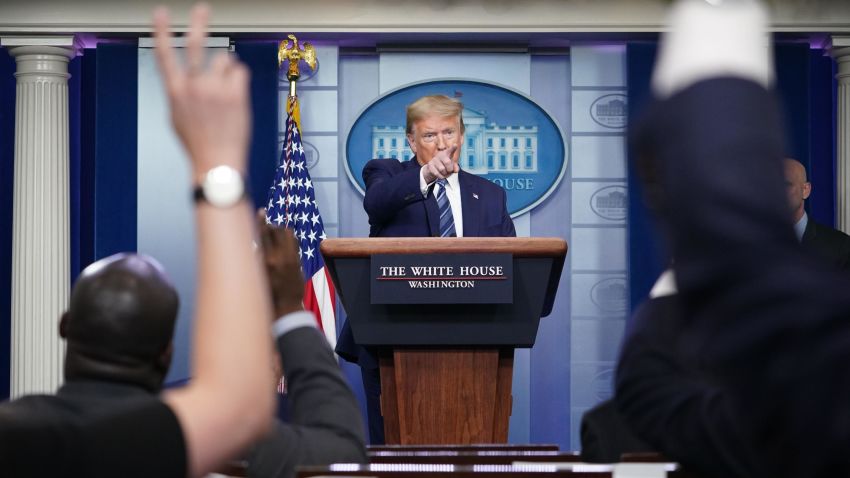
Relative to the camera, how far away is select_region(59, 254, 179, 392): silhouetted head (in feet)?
4.20

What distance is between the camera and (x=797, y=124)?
730 centimetres

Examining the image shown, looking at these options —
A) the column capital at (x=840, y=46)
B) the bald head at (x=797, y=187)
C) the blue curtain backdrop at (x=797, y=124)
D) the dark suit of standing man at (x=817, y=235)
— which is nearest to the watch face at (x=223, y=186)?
the bald head at (x=797, y=187)

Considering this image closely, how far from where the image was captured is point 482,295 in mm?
3492

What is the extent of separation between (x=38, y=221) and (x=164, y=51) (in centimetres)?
659

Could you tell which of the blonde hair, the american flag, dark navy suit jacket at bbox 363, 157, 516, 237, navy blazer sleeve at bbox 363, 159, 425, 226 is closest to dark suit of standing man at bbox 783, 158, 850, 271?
dark navy suit jacket at bbox 363, 157, 516, 237

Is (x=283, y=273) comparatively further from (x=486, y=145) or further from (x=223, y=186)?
(x=486, y=145)

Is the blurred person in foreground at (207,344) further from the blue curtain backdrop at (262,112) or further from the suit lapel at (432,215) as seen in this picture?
the blue curtain backdrop at (262,112)

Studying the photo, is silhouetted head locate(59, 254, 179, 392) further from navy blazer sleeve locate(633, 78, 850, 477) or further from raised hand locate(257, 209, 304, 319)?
navy blazer sleeve locate(633, 78, 850, 477)

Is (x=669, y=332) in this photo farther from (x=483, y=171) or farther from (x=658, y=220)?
(x=483, y=171)

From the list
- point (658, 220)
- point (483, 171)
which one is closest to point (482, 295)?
point (658, 220)

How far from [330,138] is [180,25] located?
124cm

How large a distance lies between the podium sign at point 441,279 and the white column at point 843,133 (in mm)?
4316

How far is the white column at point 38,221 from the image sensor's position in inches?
275

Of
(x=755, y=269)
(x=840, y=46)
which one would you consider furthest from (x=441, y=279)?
(x=840, y=46)
